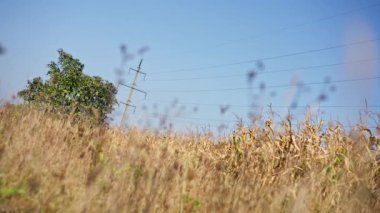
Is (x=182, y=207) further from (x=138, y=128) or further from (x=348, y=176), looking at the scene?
(x=348, y=176)

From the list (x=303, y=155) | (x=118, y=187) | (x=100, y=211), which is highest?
(x=303, y=155)

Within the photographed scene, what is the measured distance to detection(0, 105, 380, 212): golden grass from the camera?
2244 millimetres

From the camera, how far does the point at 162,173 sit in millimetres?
2660

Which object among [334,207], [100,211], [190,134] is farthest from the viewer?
[190,134]

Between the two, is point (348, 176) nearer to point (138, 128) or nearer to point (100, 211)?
point (138, 128)

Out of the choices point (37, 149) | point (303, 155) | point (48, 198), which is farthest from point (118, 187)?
point (303, 155)

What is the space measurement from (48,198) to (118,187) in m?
0.53

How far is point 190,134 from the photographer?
6.16m

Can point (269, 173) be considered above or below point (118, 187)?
above

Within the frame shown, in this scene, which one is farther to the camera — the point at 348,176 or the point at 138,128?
the point at 138,128

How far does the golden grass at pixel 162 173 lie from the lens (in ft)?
7.36

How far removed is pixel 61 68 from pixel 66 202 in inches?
1686

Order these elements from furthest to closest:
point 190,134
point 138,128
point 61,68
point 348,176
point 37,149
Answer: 1. point 61,68
2. point 190,134
3. point 138,128
4. point 348,176
5. point 37,149

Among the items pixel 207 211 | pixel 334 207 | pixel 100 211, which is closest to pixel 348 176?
pixel 334 207
